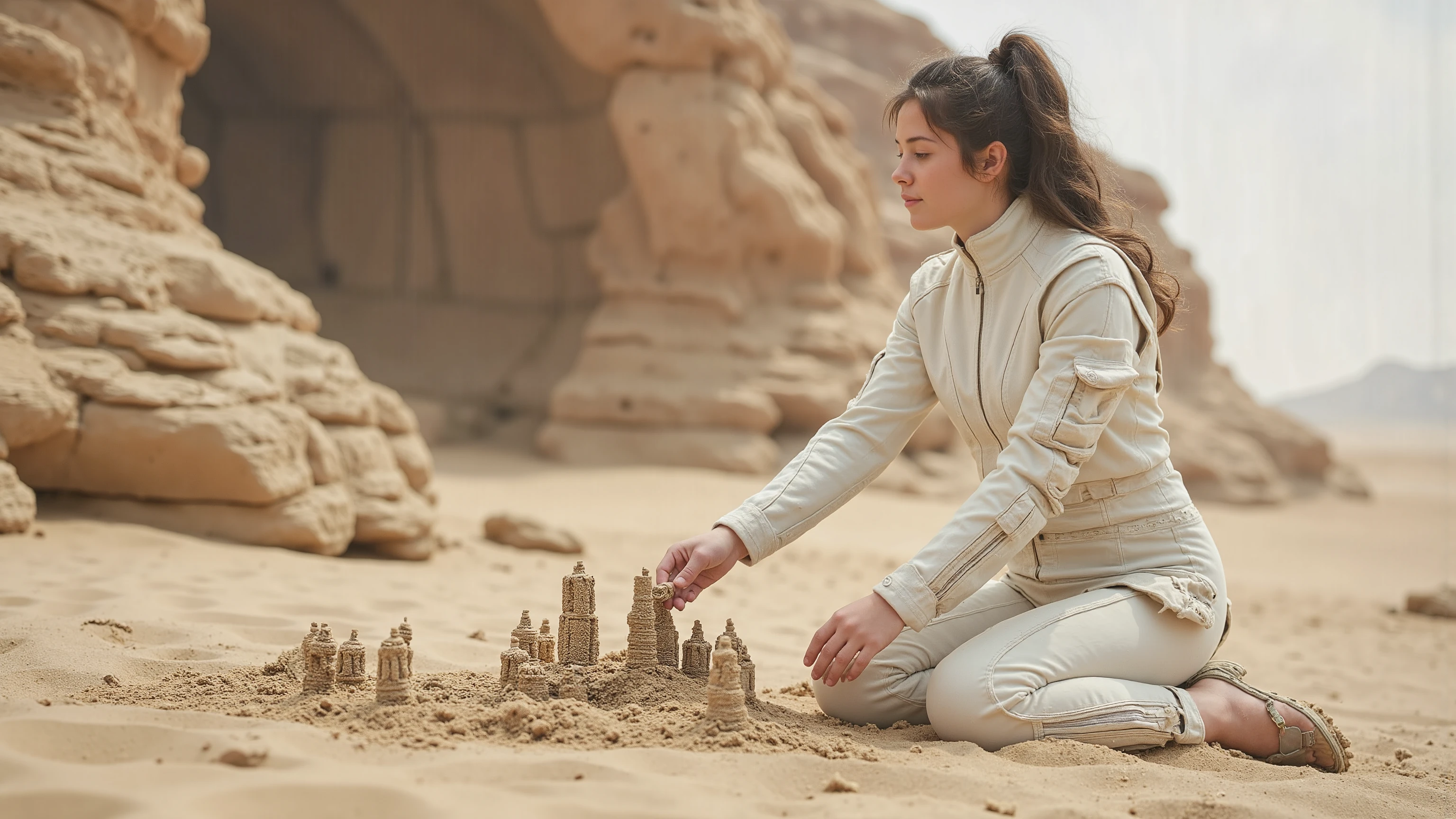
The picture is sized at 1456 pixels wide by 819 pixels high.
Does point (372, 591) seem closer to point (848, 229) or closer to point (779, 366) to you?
point (779, 366)

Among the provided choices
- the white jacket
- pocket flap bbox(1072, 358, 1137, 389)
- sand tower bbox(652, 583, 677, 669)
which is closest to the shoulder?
the white jacket

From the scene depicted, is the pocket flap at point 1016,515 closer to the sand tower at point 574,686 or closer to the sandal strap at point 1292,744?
the sandal strap at point 1292,744

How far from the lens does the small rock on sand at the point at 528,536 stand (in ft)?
20.5

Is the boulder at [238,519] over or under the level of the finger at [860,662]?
over

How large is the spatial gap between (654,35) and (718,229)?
191 centimetres

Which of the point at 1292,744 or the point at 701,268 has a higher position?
the point at 701,268

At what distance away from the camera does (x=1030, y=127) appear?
276cm

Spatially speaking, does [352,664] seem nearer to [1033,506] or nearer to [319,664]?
[319,664]

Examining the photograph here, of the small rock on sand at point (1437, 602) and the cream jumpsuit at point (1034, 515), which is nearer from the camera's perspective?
the cream jumpsuit at point (1034, 515)

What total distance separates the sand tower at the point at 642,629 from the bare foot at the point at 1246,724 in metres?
1.26


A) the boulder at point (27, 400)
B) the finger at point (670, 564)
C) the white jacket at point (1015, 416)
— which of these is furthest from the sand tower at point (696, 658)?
the boulder at point (27, 400)

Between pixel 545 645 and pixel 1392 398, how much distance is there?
8849 centimetres

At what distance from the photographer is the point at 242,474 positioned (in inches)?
191

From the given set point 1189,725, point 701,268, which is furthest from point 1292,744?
point 701,268
